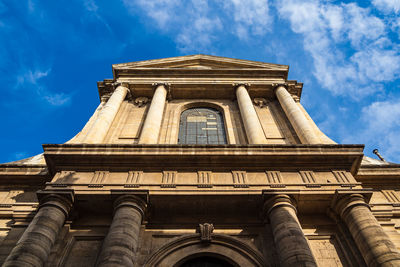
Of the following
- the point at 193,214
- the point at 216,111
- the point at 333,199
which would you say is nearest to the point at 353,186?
the point at 333,199

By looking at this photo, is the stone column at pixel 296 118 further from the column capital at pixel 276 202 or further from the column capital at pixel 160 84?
the column capital at pixel 160 84

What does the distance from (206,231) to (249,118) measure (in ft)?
22.6

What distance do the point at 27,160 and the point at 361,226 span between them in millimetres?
12999

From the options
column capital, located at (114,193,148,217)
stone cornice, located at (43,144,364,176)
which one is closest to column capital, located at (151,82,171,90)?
stone cornice, located at (43,144,364,176)

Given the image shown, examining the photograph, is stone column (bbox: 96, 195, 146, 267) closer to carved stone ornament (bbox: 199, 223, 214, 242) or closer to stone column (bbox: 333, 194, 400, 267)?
carved stone ornament (bbox: 199, 223, 214, 242)

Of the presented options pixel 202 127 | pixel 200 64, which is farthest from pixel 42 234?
pixel 200 64

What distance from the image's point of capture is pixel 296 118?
49.4 feet

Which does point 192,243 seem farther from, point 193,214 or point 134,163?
point 134,163

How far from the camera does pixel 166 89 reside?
18.2 meters

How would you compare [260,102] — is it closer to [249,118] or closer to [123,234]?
[249,118]

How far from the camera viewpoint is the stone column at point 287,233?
7.82 m

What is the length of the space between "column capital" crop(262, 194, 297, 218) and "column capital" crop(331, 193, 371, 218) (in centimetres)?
134

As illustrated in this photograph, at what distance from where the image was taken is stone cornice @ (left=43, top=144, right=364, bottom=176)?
433 inches

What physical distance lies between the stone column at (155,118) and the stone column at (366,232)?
7.48m
